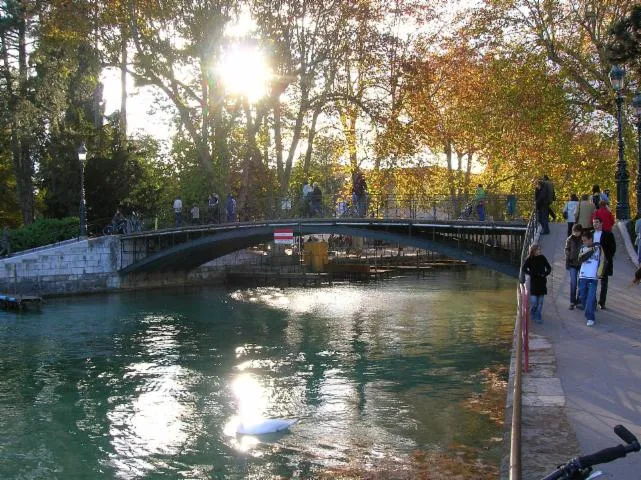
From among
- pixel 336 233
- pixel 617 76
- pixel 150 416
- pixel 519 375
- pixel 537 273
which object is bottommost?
pixel 150 416

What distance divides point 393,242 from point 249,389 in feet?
33.9

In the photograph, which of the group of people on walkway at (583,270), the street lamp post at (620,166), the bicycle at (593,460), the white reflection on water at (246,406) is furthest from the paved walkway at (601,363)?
the white reflection on water at (246,406)

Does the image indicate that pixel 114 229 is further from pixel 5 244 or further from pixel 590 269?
pixel 590 269

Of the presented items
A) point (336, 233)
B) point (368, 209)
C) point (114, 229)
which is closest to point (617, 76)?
point (368, 209)

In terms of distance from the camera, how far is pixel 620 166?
18047mm

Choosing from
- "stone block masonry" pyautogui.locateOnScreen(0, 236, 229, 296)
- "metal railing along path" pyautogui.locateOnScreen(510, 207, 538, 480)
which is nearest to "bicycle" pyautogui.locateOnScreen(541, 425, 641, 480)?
"metal railing along path" pyautogui.locateOnScreen(510, 207, 538, 480)

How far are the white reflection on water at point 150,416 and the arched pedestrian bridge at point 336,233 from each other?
8.35m

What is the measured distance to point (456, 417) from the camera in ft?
36.0

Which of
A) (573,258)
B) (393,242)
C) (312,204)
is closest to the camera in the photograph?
(573,258)

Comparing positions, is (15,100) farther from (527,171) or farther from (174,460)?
(174,460)

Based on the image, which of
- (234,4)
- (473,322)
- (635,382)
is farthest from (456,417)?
(234,4)

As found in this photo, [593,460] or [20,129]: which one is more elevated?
[20,129]

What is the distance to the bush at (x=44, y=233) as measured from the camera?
3036 cm

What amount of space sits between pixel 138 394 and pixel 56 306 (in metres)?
14.7
